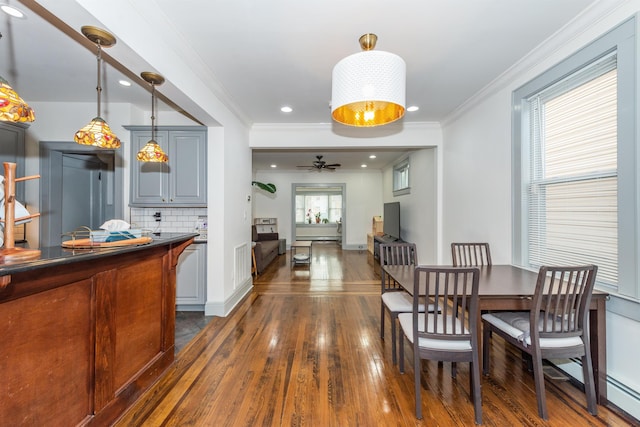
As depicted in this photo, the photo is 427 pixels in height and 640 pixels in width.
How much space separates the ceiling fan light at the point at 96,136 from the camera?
74.1 inches

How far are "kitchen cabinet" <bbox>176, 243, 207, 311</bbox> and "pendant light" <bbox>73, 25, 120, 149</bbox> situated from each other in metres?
1.91

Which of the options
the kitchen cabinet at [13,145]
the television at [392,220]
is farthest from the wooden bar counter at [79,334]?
the television at [392,220]

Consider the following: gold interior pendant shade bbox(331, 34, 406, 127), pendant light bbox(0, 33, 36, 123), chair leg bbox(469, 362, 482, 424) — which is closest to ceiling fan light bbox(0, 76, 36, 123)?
pendant light bbox(0, 33, 36, 123)

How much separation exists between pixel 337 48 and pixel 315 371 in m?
2.80

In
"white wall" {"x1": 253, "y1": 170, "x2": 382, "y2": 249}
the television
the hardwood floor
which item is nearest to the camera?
the hardwood floor

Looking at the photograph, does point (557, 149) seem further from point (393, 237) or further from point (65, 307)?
point (393, 237)

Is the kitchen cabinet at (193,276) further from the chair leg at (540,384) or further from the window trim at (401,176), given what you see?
the window trim at (401,176)

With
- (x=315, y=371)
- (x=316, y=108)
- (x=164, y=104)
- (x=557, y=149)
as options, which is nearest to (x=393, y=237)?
(x=316, y=108)

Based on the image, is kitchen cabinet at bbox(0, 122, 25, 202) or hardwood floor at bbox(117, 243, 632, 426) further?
kitchen cabinet at bbox(0, 122, 25, 202)

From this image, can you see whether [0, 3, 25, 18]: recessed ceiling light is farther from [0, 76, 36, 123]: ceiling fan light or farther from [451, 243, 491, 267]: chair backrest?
[451, 243, 491, 267]: chair backrest

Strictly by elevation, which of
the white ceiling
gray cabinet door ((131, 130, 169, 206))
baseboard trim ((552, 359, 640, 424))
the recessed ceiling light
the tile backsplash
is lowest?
baseboard trim ((552, 359, 640, 424))

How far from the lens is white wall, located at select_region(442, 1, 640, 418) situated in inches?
72.9

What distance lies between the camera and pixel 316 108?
3838 mm

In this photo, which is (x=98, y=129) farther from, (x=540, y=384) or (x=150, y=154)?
(x=540, y=384)
